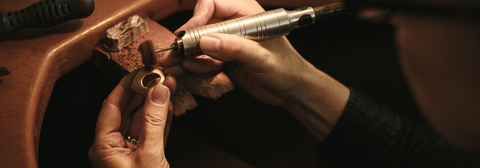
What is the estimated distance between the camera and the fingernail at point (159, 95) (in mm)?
747

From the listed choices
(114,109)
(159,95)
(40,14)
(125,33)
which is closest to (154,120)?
(159,95)

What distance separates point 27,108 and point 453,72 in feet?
3.41

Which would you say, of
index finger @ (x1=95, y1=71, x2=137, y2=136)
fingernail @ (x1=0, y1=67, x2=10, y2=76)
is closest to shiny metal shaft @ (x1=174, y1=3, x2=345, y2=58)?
index finger @ (x1=95, y1=71, x2=137, y2=136)

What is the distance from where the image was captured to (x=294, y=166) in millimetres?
1343

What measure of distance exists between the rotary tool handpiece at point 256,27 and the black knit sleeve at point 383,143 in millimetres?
487

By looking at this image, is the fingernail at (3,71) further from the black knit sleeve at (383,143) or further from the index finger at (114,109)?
the black knit sleeve at (383,143)

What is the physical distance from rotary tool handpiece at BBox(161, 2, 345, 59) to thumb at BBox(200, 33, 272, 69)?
0.10ft

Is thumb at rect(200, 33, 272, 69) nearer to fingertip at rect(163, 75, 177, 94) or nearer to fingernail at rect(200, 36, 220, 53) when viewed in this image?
fingernail at rect(200, 36, 220, 53)

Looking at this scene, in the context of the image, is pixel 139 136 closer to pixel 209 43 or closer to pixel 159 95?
pixel 159 95

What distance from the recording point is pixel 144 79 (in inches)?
33.6

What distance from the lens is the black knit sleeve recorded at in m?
0.91

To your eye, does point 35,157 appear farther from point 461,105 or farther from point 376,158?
point 376,158

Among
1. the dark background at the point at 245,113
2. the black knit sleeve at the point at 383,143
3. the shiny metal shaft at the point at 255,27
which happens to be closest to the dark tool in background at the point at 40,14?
the dark background at the point at 245,113

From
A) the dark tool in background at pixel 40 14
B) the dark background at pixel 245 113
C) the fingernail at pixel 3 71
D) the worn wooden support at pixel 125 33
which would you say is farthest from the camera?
the dark background at pixel 245 113
